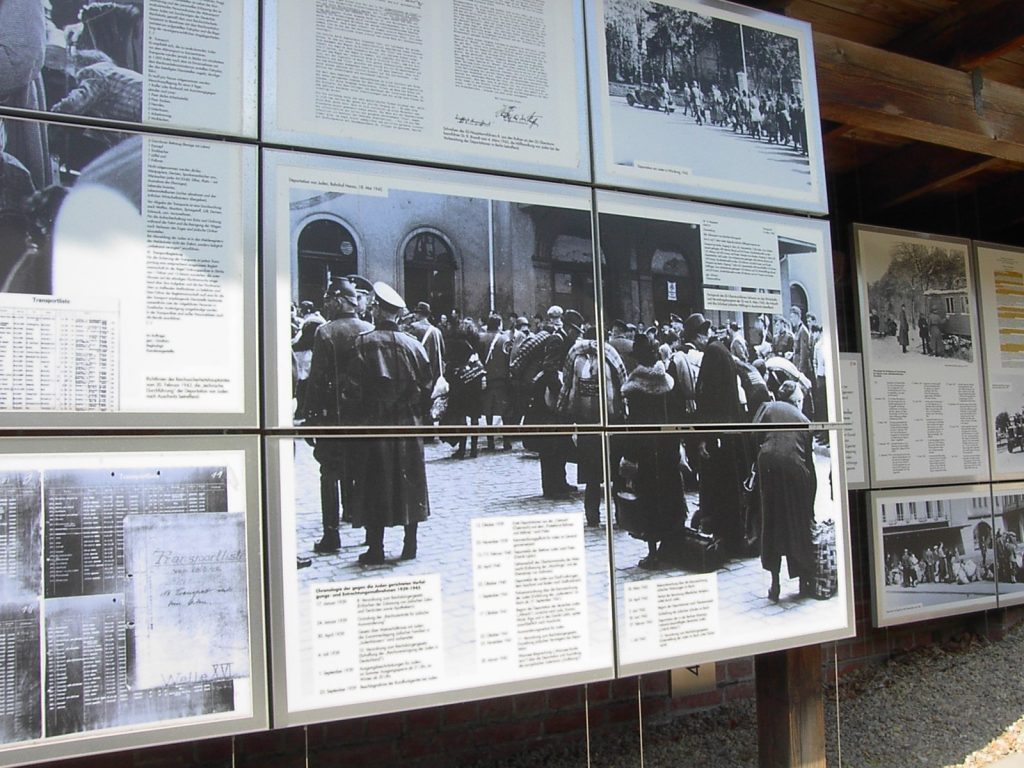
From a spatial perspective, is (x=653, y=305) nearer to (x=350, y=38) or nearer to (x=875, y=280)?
(x=350, y=38)

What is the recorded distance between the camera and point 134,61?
2.05 meters

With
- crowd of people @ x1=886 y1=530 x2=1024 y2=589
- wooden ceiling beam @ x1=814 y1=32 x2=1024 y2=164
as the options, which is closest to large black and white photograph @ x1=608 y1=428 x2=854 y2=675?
wooden ceiling beam @ x1=814 y1=32 x2=1024 y2=164

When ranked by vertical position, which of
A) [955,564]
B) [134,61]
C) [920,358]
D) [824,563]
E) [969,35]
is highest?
[969,35]

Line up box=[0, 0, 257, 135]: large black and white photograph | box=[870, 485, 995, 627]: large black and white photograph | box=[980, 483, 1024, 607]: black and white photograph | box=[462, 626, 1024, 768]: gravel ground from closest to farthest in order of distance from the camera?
1. box=[0, 0, 257, 135]: large black and white photograph
2. box=[462, 626, 1024, 768]: gravel ground
3. box=[870, 485, 995, 627]: large black and white photograph
4. box=[980, 483, 1024, 607]: black and white photograph

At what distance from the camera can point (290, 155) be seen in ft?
7.16

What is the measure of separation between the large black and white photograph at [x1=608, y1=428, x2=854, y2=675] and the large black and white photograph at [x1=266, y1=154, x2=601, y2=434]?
1.14 feet

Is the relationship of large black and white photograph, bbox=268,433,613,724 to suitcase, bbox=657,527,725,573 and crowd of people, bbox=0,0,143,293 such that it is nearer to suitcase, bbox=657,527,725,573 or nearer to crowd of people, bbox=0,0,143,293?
suitcase, bbox=657,527,725,573

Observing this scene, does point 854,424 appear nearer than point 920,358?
Yes

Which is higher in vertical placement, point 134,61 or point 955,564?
point 134,61

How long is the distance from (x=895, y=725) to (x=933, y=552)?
0.99 metres

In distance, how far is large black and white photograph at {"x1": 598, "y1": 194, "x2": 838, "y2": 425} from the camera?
2605mm

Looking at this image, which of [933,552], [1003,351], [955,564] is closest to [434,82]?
[933,552]

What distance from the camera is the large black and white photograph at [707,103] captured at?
2.68 meters

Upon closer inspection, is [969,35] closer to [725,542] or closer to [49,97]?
[725,542]
